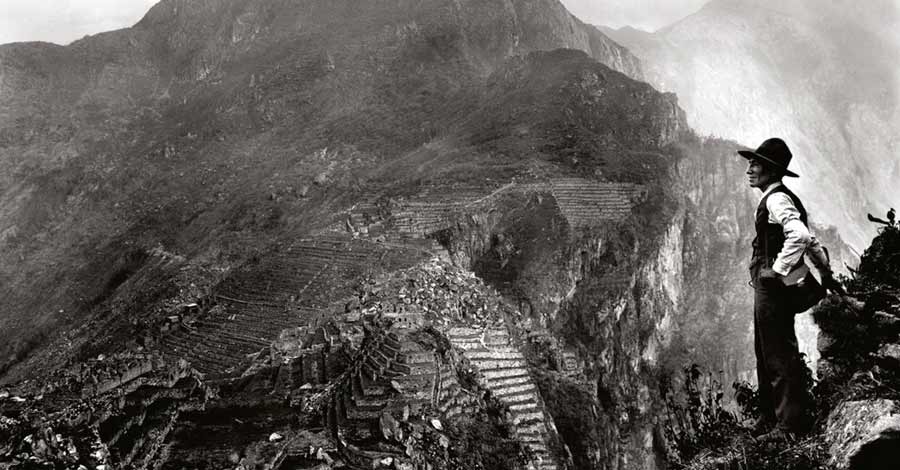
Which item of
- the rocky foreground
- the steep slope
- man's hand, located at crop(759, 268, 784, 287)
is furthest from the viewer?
the steep slope

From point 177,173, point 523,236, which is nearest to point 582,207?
point 523,236

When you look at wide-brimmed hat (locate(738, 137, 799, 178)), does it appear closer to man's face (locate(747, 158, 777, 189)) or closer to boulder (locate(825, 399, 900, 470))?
man's face (locate(747, 158, 777, 189))

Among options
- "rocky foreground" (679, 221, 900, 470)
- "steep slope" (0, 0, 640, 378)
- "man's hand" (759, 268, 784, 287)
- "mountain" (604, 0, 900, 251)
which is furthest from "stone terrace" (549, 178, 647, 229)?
"mountain" (604, 0, 900, 251)

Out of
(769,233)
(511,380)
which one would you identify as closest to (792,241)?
(769,233)

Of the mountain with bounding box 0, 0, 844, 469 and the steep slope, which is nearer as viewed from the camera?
the mountain with bounding box 0, 0, 844, 469

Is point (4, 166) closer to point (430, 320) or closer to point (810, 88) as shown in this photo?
point (430, 320)

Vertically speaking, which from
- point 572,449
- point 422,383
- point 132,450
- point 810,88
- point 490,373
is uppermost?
point 810,88

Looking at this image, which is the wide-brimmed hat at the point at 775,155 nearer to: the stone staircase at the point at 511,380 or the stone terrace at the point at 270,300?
the stone staircase at the point at 511,380
